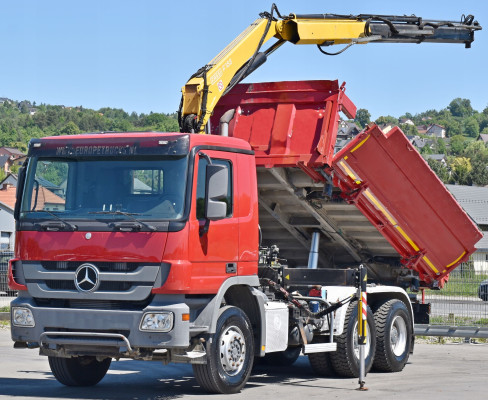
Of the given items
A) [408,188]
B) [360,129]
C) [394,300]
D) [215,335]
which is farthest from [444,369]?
[215,335]

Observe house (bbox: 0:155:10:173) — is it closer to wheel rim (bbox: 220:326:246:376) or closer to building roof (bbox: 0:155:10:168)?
building roof (bbox: 0:155:10:168)

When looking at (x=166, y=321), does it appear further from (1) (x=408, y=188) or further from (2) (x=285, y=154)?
(1) (x=408, y=188)

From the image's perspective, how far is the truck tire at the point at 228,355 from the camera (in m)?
A: 10.6

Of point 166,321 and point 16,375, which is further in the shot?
point 16,375

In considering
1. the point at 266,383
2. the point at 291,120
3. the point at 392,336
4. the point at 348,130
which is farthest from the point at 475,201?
the point at 266,383

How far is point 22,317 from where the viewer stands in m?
10.7

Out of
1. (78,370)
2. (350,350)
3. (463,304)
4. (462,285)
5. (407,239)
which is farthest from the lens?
(463,304)

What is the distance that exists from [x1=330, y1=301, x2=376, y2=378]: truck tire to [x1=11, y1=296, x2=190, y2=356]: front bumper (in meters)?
3.28

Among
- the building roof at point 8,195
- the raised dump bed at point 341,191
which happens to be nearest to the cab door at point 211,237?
the raised dump bed at point 341,191

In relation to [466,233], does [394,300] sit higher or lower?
lower

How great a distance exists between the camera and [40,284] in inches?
420

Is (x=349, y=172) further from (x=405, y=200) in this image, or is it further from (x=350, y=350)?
(x=350, y=350)

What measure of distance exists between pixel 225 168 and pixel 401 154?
11.5 feet

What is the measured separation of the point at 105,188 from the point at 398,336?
18.2 feet
